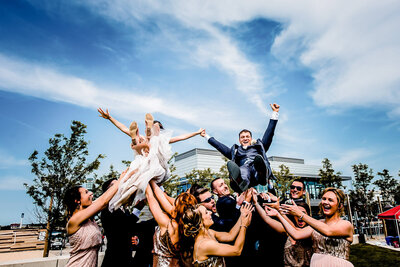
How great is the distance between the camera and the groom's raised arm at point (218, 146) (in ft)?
17.4

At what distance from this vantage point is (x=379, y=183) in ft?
107

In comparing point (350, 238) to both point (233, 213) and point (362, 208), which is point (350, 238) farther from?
point (362, 208)

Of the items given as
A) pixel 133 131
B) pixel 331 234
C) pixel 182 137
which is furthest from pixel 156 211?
pixel 331 234

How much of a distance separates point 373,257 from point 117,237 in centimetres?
1093

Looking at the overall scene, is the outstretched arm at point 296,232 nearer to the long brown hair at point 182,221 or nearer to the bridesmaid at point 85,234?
the long brown hair at point 182,221

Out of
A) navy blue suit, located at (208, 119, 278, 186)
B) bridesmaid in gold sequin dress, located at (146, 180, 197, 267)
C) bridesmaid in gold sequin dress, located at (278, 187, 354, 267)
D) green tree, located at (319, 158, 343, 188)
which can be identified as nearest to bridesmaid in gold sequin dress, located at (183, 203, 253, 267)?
bridesmaid in gold sequin dress, located at (146, 180, 197, 267)

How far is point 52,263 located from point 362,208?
1262 inches

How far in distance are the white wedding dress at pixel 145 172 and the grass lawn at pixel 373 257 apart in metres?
9.37

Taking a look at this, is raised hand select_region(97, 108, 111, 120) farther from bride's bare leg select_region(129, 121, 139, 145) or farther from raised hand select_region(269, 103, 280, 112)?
raised hand select_region(269, 103, 280, 112)

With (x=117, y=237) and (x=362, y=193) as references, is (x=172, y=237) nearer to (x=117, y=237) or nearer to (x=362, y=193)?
(x=117, y=237)

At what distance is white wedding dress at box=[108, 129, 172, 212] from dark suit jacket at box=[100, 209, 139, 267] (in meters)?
0.68

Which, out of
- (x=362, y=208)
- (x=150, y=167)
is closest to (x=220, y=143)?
(x=150, y=167)

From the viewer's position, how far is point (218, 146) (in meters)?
5.46

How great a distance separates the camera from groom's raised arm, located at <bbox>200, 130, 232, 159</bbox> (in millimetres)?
5293
